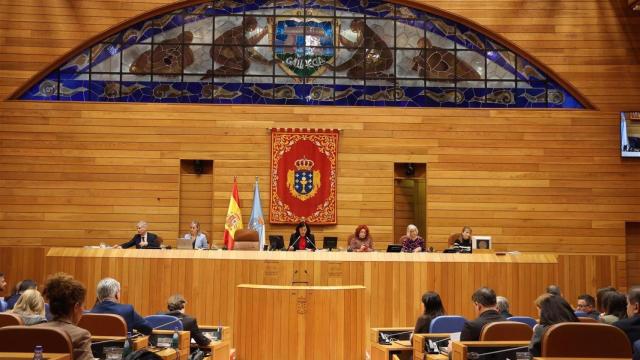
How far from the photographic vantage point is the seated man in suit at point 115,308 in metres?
6.48

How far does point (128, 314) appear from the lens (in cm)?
650

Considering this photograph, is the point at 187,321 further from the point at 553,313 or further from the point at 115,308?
the point at 553,313

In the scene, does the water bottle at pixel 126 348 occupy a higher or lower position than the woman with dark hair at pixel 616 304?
lower

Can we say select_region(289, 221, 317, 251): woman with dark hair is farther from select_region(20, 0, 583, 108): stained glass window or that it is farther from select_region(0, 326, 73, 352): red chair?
select_region(0, 326, 73, 352): red chair

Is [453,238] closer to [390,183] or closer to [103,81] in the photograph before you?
[390,183]

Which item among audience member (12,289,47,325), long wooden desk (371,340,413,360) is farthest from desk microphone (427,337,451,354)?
audience member (12,289,47,325)

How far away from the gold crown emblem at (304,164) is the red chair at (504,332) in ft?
27.7

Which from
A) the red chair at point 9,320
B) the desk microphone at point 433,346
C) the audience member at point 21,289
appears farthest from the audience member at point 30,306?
the desk microphone at point 433,346

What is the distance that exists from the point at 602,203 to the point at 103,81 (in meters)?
9.18

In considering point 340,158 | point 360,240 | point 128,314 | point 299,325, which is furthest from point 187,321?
point 340,158

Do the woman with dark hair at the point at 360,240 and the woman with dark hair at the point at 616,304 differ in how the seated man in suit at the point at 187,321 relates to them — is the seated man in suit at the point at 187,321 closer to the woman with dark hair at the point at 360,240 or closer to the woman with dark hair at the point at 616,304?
the woman with dark hair at the point at 616,304

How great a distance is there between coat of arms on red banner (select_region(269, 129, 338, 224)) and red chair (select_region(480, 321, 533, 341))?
813 cm

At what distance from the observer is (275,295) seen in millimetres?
9180

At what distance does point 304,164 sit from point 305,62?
190 centimetres
